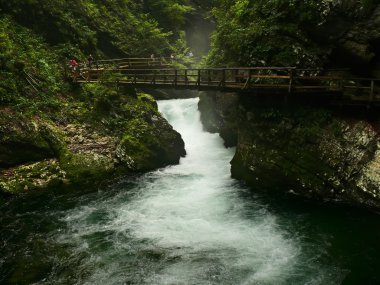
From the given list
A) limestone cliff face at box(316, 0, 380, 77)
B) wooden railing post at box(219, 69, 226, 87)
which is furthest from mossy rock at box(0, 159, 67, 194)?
limestone cliff face at box(316, 0, 380, 77)

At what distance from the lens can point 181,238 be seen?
41.6 ft

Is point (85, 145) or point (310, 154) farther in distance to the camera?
point (85, 145)

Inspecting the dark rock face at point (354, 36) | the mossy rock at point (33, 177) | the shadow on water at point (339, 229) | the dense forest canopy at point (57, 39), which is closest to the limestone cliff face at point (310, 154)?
the shadow on water at point (339, 229)

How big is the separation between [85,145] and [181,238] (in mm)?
8572

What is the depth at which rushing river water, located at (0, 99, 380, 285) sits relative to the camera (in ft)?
34.3

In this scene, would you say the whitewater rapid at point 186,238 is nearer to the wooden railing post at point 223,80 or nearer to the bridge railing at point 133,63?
the wooden railing post at point 223,80

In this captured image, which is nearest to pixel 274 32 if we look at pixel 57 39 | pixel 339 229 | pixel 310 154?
pixel 310 154

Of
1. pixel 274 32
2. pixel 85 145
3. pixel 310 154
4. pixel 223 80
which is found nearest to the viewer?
pixel 310 154

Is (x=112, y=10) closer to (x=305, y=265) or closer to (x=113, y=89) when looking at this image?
(x=113, y=89)

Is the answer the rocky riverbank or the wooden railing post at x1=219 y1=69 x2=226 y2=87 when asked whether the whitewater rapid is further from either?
the wooden railing post at x1=219 y1=69 x2=226 y2=87

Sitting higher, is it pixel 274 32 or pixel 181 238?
pixel 274 32

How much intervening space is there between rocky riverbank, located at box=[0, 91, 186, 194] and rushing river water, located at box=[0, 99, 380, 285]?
1.02 metres

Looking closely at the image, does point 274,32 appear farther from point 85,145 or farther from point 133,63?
point 133,63

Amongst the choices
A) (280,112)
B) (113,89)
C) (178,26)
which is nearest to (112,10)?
(178,26)
